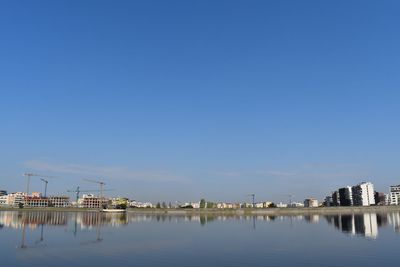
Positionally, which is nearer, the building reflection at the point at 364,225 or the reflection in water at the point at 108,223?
the building reflection at the point at 364,225

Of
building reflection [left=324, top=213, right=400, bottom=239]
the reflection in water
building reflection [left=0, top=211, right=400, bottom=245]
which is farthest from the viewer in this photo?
building reflection [left=0, top=211, right=400, bottom=245]

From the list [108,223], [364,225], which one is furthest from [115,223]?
[364,225]

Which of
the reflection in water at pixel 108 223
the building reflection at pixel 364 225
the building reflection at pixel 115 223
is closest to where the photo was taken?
the building reflection at pixel 364 225

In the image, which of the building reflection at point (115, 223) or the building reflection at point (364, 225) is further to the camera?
the building reflection at point (115, 223)

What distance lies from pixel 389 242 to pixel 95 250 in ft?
120

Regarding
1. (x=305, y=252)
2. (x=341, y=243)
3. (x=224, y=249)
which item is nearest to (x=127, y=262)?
(x=224, y=249)

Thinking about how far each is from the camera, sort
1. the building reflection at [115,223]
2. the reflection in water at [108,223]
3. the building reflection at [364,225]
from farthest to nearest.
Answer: the building reflection at [115,223], the reflection in water at [108,223], the building reflection at [364,225]

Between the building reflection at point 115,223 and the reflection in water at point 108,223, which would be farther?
the building reflection at point 115,223

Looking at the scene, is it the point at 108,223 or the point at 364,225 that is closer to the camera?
the point at 364,225

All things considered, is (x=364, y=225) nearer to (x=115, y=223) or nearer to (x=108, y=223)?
(x=115, y=223)

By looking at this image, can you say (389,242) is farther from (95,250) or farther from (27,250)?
(27,250)

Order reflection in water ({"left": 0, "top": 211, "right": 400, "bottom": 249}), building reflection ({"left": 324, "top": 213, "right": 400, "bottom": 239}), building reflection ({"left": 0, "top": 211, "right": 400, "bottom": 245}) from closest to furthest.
A: building reflection ({"left": 324, "top": 213, "right": 400, "bottom": 239})
reflection in water ({"left": 0, "top": 211, "right": 400, "bottom": 249})
building reflection ({"left": 0, "top": 211, "right": 400, "bottom": 245})

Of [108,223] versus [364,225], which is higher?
[364,225]

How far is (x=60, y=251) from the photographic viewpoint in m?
42.9
